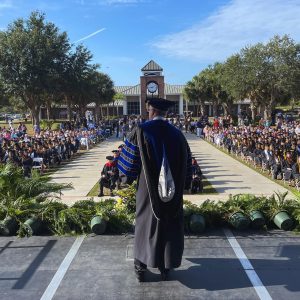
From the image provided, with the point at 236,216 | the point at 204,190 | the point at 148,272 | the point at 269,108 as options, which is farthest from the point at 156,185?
the point at 269,108

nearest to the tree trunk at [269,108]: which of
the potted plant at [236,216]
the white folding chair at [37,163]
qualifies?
the white folding chair at [37,163]

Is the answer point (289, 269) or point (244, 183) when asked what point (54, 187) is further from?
point (244, 183)

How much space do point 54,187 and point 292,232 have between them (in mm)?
4263

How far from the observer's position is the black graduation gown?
5.11 metres

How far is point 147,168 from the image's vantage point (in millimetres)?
5141

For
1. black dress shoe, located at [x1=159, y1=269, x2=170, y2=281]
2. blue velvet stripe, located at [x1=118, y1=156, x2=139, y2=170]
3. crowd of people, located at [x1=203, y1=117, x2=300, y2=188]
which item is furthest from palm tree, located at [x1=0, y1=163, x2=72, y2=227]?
crowd of people, located at [x1=203, y1=117, x2=300, y2=188]

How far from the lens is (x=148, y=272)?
214 inches

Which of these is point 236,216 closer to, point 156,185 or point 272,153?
point 156,185

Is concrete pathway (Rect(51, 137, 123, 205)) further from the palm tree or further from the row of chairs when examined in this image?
the row of chairs

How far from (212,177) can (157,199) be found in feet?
40.2

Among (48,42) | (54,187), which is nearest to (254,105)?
(48,42)

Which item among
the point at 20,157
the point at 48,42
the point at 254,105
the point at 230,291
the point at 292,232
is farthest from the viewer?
the point at 254,105

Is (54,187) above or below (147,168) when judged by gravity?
below

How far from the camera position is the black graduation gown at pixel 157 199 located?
511 centimetres
